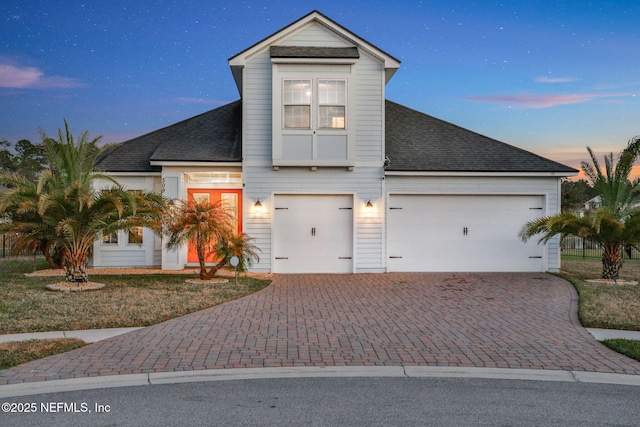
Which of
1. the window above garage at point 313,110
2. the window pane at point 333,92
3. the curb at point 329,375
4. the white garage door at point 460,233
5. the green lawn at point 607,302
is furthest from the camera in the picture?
the white garage door at point 460,233

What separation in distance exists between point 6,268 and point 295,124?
412 inches

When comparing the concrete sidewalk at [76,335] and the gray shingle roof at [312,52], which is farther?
the gray shingle roof at [312,52]

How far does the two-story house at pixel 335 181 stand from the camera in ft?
53.0

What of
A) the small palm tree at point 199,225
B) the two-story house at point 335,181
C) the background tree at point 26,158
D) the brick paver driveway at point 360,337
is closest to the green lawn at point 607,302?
the brick paver driveway at point 360,337

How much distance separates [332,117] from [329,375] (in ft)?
36.2

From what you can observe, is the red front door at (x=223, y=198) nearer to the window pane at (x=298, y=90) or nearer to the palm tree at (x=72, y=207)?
the window pane at (x=298, y=90)

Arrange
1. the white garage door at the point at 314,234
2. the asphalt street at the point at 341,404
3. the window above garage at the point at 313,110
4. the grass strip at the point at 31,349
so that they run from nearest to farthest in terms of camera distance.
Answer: the asphalt street at the point at 341,404, the grass strip at the point at 31,349, the window above garage at the point at 313,110, the white garage door at the point at 314,234

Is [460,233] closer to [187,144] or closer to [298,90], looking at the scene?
[298,90]

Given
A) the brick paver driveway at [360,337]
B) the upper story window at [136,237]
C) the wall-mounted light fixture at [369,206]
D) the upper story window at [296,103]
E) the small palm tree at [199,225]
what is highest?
the upper story window at [296,103]

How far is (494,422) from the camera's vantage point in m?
4.84

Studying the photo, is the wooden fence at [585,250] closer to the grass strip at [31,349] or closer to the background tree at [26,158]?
the grass strip at [31,349]

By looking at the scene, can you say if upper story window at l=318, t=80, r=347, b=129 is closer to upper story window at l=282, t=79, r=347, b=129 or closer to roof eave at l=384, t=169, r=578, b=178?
upper story window at l=282, t=79, r=347, b=129

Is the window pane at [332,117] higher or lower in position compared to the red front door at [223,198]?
higher

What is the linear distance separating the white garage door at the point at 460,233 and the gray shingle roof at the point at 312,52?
4.63 m
